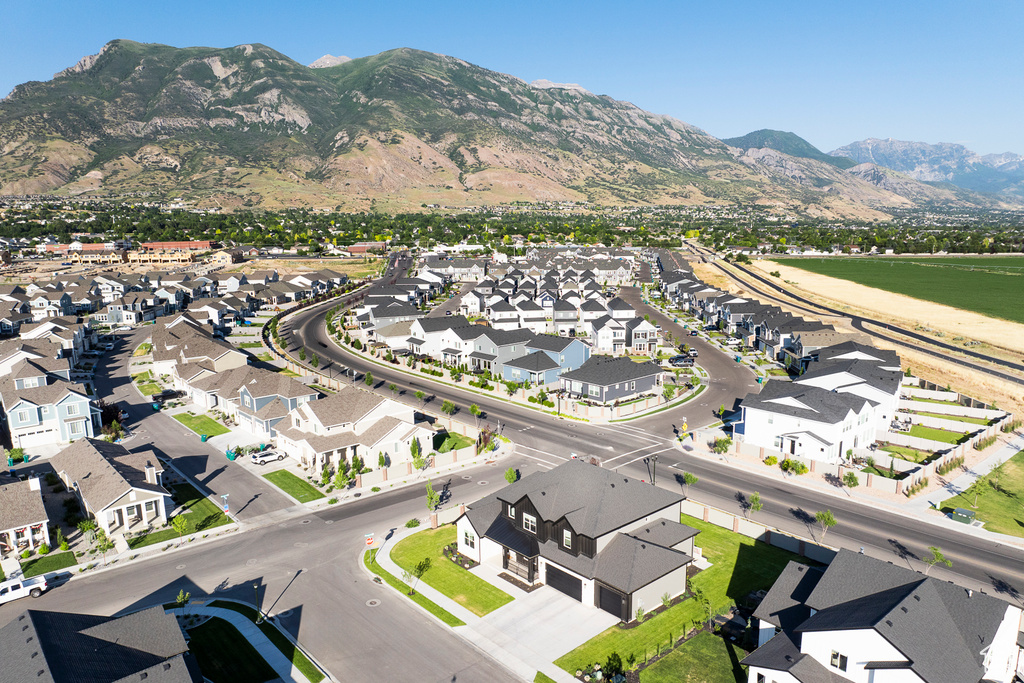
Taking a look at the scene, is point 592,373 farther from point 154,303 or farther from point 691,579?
point 154,303

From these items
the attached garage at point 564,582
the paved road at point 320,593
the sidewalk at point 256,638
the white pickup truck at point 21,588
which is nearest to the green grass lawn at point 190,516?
the paved road at point 320,593

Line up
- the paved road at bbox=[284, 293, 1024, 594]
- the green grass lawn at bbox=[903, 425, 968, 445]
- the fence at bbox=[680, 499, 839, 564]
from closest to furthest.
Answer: the paved road at bbox=[284, 293, 1024, 594] → the fence at bbox=[680, 499, 839, 564] → the green grass lawn at bbox=[903, 425, 968, 445]

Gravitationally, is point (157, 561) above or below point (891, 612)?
below

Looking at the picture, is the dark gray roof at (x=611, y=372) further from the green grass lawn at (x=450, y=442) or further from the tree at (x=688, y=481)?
the tree at (x=688, y=481)

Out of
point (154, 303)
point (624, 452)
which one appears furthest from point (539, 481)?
point (154, 303)

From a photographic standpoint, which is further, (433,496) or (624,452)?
(624,452)

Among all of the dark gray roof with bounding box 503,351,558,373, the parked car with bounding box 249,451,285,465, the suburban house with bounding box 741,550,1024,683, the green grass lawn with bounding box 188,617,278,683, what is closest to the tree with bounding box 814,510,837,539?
the suburban house with bounding box 741,550,1024,683

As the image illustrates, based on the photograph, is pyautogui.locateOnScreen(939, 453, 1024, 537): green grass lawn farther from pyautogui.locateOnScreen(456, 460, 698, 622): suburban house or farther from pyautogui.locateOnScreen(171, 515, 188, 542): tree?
pyautogui.locateOnScreen(171, 515, 188, 542): tree
